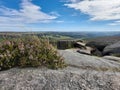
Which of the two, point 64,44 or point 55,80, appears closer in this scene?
point 55,80

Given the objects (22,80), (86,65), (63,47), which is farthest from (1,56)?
(63,47)

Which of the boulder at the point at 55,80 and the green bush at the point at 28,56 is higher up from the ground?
the green bush at the point at 28,56

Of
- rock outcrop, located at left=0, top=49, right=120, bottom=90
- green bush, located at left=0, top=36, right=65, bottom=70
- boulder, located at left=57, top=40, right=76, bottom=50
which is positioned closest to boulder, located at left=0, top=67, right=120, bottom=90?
rock outcrop, located at left=0, top=49, right=120, bottom=90

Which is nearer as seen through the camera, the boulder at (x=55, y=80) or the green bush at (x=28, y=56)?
the boulder at (x=55, y=80)

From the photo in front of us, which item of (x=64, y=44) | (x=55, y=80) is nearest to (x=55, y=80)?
(x=55, y=80)

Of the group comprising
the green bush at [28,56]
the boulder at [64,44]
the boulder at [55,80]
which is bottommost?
the boulder at [64,44]

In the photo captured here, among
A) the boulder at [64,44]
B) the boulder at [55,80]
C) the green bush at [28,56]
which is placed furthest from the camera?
Answer: the boulder at [64,44]

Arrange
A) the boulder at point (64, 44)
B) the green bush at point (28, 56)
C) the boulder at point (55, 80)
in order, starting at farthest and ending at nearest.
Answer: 1. the boulder at point (64, 44)
2. the green bush at point (28, 56)
3. the boulder at point (55, 80)

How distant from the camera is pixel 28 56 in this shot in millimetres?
7504

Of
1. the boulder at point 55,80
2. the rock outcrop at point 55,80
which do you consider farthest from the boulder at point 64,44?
the boulder at point 55,80

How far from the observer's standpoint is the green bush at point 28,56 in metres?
7.43

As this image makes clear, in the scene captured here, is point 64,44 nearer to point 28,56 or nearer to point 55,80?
point 28,56

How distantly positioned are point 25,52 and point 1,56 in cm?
91

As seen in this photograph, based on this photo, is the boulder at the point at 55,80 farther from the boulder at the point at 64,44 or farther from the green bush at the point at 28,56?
the boulder at the point at 64,44
